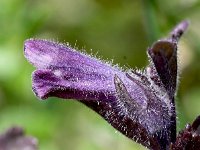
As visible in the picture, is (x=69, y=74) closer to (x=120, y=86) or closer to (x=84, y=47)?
(x=120, y=86)

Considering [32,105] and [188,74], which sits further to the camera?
[188,74]

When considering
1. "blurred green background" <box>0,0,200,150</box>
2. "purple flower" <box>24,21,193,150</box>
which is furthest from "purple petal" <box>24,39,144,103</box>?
"blurred green background" <box>0,0,200,150</box>

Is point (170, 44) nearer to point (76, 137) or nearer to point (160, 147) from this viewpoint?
point (160, 147)

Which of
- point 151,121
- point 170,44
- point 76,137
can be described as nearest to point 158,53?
point 170,44

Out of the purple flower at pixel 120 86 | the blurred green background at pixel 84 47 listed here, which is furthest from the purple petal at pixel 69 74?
the blurred green background at pixel 84 47

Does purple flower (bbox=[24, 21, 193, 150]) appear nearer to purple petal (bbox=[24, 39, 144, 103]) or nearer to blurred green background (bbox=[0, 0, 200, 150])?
purple petal (bbox=[24, 39, 144, 103])

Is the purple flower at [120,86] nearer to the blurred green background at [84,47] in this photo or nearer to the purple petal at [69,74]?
the purple petal at [69,74]
